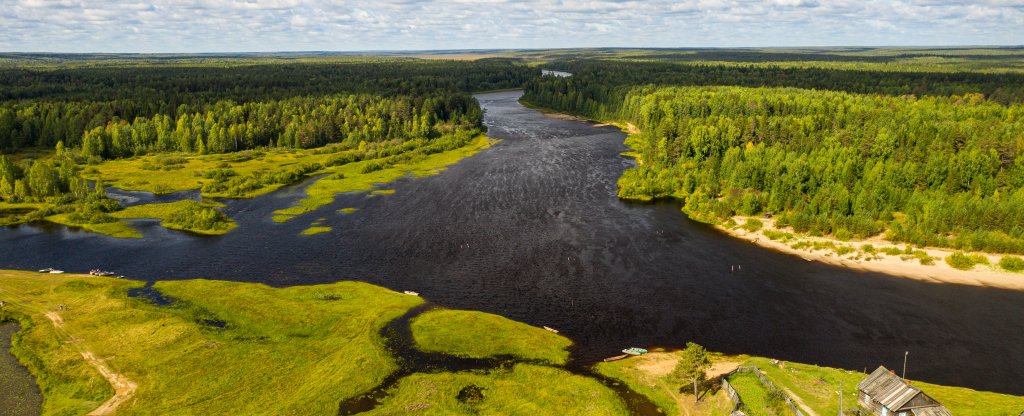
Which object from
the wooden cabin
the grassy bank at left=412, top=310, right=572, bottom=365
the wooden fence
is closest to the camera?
the wooden cabin

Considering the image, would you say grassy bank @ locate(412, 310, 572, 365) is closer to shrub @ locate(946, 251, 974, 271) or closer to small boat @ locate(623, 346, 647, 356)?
small boat @ locate(623, 346, 647, 356)

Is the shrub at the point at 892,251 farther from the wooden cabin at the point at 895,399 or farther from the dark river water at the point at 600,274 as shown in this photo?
the wooden cabin at the point at 895,399

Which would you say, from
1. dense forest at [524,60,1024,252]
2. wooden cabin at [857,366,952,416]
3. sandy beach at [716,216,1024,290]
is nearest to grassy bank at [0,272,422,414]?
wooden cabin at [857,366,952,416]

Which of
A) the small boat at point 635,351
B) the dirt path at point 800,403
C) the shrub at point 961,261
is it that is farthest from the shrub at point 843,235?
the dirt path at point 800,403

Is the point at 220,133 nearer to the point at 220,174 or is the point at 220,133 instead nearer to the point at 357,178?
the point at 220,174

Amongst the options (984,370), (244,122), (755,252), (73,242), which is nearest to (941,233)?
(755,252)
